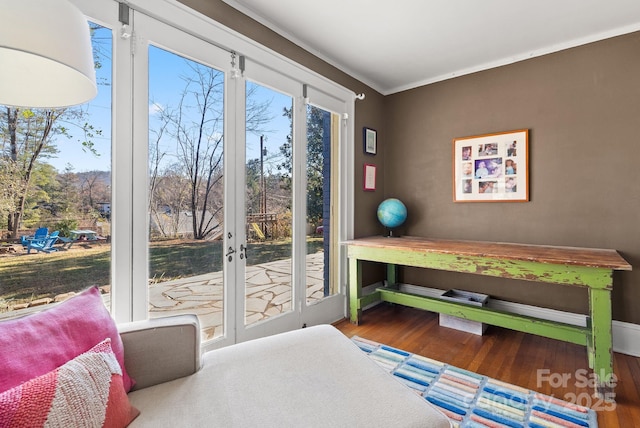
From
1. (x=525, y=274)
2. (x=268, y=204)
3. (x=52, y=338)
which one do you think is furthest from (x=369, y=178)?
(x=52, y=338)

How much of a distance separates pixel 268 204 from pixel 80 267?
128 cm

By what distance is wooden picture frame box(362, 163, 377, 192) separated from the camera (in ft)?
11.3

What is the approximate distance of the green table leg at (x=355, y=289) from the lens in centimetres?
303

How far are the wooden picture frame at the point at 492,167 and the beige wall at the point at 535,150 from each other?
76mm

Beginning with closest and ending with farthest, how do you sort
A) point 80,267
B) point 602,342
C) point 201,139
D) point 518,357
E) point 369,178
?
1. point 80,267
2. point 602,342
3. point 201,139
4. point 518,357
5. point 369,178

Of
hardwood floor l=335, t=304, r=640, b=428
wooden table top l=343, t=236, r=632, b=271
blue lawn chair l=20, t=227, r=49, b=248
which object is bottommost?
hardwood floor l=335, t=304, r=640, b=428

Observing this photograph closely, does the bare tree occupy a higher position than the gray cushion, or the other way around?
the bare tree

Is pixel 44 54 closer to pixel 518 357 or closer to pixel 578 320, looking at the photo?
pixel 518 357

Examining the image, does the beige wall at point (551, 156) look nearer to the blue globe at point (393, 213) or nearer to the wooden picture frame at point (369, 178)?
the blue globe at point (393, 213)

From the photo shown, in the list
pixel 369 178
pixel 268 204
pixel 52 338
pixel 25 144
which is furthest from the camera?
pixel 369 178

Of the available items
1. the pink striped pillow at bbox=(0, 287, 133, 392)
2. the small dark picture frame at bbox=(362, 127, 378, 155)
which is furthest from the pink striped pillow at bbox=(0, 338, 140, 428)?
the small dark picture frame at bbox=(362, 127, 378, 155)

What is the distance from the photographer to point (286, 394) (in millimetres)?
1106

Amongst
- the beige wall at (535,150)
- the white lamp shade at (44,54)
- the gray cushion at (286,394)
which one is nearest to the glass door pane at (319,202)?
the beige wall at (535,150)

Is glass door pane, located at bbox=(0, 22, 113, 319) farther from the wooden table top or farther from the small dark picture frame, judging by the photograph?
the small dark picture frame
